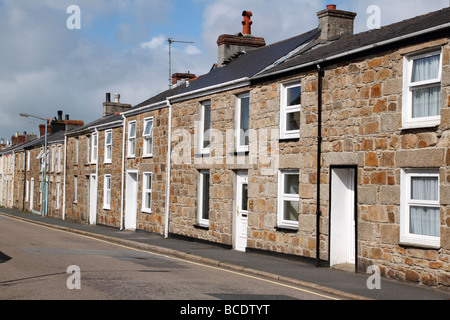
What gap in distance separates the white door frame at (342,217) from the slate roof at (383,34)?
3127 millimetres

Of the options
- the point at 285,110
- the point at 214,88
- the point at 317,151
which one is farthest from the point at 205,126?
the point at 317,151

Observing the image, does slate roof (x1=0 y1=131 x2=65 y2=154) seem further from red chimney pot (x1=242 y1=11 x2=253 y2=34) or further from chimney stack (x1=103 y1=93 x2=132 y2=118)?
red chimney pot (x1=242 y1=11 x2=253 y2=34)

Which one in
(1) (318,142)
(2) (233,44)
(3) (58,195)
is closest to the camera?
(1) (318,142)

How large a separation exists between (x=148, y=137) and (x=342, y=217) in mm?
12687

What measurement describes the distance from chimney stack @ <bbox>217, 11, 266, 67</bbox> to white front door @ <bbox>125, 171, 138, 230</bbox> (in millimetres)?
6828

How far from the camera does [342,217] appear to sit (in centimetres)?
1462

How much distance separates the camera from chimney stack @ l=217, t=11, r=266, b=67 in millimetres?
25062

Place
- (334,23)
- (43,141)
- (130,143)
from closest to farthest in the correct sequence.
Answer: (334,23), (130,143), (43,141)

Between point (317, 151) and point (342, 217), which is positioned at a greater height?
point (317, 151)

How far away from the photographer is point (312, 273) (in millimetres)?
13312

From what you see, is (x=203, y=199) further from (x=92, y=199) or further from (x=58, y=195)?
(x=58, y=195)

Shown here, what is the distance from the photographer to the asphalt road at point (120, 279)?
968cm
